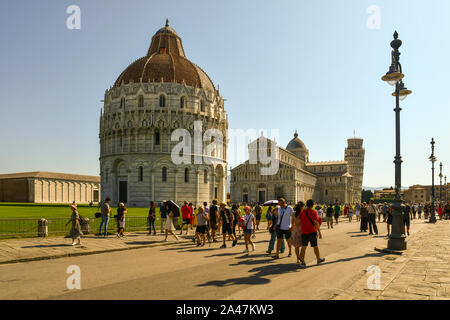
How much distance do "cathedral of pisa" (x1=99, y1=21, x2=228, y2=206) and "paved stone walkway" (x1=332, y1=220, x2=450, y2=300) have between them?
4260 centimetres

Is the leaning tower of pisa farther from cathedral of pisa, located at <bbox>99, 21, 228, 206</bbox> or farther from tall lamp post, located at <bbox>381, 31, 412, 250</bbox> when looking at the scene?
tall lamp post, located at <bbox>381, 31, 412, 250</bbox>

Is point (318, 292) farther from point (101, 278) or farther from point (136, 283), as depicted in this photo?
point (101, 278)

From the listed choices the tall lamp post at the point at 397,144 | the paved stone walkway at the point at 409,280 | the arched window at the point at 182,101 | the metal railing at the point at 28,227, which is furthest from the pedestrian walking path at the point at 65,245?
the arched window at the point at 182,101

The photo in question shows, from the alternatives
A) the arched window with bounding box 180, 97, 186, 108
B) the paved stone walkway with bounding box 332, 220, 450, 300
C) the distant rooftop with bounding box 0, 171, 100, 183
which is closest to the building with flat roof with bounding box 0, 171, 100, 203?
the distant rooftop with bounding box 0, 171, 100, 183

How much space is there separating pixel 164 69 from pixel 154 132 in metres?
10.5

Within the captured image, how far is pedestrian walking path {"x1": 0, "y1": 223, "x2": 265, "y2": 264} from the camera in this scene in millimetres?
11805

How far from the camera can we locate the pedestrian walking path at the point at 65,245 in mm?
11805

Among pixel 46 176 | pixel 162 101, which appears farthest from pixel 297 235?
pixel 46 176

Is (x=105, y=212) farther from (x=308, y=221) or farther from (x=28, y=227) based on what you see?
(x=308, y=221)

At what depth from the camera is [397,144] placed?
14203 mm

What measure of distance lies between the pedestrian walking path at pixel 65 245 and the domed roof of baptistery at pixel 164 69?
40.2 metres

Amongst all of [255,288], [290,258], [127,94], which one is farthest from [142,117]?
[255,288]

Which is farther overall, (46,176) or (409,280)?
(46,176)
